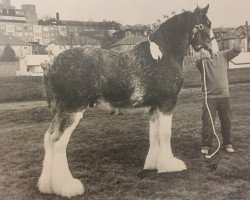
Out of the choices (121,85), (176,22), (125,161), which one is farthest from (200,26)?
(125,161)

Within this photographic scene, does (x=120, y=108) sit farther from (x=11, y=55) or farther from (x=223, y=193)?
(x=11, y=55)

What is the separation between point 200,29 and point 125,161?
1.73m

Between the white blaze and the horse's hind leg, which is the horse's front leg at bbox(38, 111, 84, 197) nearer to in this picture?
the horse's hind leg

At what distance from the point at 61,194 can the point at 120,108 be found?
0.98 metres

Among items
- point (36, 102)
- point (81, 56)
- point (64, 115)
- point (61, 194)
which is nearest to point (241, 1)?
point (81, 56)

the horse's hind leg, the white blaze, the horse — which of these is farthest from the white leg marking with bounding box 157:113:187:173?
the horse's hind leg

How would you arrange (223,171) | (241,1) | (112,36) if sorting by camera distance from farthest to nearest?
(112,36), (241,1), (223,171)

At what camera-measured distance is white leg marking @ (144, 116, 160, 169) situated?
3918 mm

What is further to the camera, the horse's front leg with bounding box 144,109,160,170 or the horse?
the horse's front leg with bounding box 144,109,160,170

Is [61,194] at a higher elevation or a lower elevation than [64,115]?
lower

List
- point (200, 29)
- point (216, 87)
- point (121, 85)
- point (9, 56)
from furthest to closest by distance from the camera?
point (9, 56)
point (216, 87)
point (200, 29)
point (121, 85)

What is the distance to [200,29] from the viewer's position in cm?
403

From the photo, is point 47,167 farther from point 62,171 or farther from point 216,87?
point 216,87

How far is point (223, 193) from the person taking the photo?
10.8 feet
